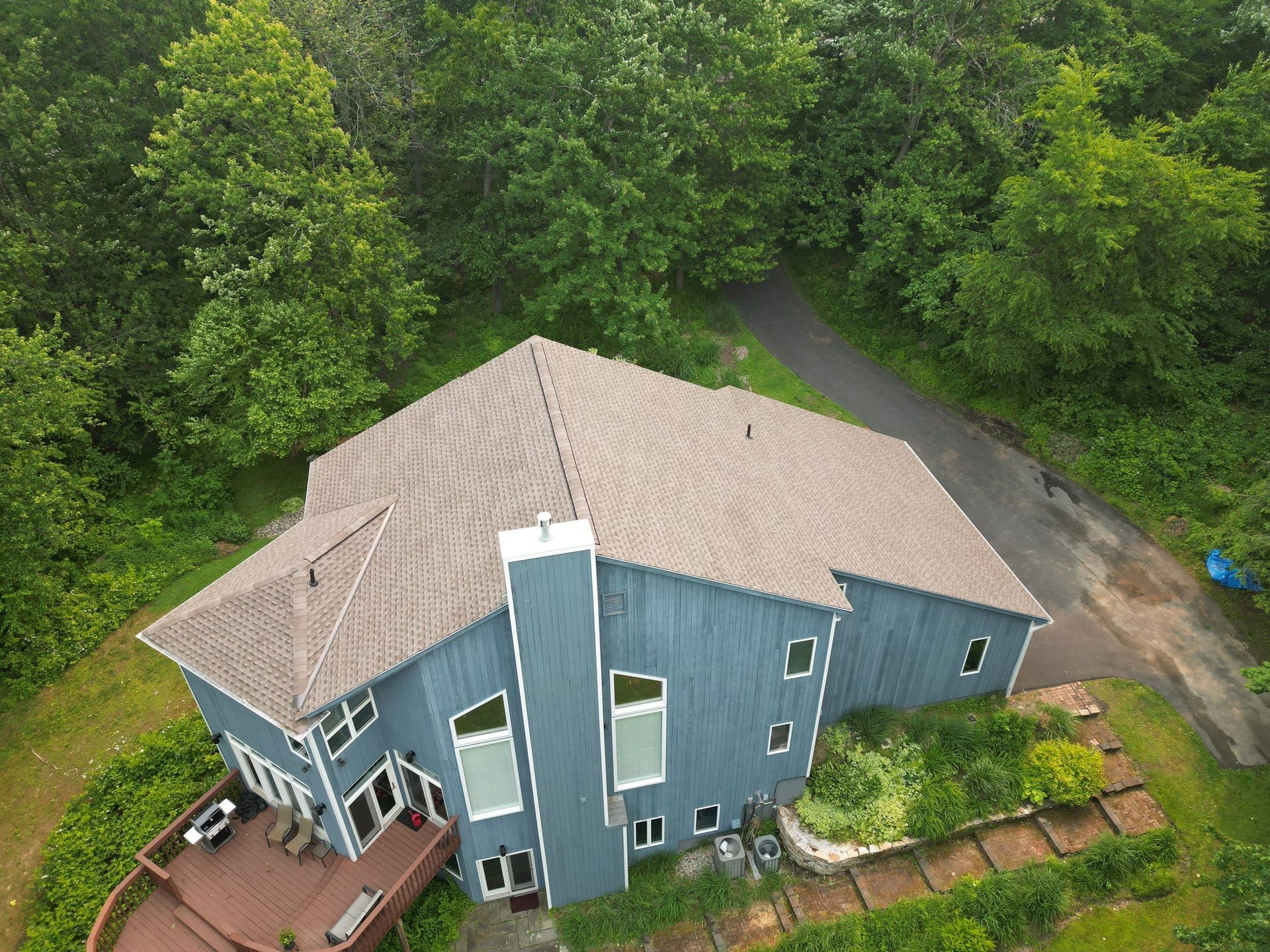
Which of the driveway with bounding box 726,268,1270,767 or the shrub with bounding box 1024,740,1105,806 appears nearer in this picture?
the shrub with bounding box 1024,740,1105,806

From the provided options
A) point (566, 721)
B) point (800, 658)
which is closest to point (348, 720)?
point (566, 721)

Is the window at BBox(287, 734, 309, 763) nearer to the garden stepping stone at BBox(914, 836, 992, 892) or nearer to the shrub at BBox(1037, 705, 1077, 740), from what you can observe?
the garden stepping stone at BBox(914, 836, 992, 892)

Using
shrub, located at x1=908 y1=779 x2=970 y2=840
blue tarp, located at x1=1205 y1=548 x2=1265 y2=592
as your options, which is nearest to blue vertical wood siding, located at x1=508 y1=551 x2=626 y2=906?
shrub, located at x1=908 y1=779 x2=970 y2=840

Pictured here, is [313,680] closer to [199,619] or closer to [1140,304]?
[199,619]

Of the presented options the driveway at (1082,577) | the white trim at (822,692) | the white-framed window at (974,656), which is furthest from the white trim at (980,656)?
the white trim at (822,692)

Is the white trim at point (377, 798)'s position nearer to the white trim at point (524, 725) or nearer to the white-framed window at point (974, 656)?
the white trim at point (524, 725)

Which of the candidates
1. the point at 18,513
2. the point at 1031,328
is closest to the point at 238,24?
the point at 18,513
